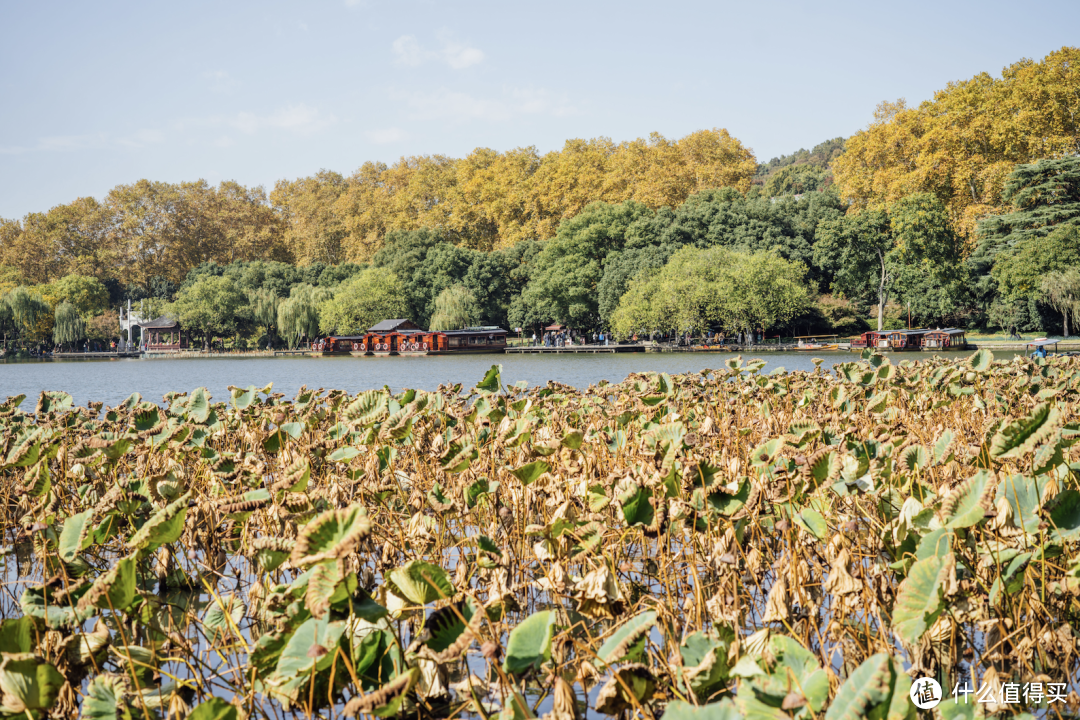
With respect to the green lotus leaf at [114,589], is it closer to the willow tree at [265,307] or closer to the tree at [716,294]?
the tree at [716,294]

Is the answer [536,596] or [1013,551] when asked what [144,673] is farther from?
[1013,551]

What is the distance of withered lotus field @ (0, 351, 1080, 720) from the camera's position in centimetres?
212

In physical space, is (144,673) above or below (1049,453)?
below

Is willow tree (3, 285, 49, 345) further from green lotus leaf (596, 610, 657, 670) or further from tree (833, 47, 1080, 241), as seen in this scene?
green lotus leaf (596, 610, 657, 670)

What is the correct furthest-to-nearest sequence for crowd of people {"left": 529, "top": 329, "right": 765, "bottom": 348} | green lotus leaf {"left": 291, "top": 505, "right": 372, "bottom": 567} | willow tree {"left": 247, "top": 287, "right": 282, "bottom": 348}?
willow tree {"left": 247, "top": 287, "right": 282, "bottom": 348}, crowd of people {"left": 529, "top": 329, "right": 765, "bottom": 348}, green lotus leaf {"left": 291, "top": 505, "right": 372, "bottom": 567}

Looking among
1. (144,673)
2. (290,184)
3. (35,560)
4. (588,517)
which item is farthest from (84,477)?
(290,184)

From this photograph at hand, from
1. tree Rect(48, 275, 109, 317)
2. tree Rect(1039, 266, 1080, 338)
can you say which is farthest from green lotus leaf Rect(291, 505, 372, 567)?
tree Rect(48, 275, 109, 317)

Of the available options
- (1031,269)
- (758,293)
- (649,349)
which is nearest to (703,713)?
(1031,269)

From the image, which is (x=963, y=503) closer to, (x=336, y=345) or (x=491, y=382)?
(x=491, y=382)

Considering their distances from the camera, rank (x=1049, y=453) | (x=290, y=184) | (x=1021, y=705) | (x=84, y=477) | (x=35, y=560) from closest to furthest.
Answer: (x=1021, y=705), (x=1049, y=453), (x=35, y=560), (x=84, y=477), (x=290, y=184)

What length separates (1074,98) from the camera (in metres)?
43.7

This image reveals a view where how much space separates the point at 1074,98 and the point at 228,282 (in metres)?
55.8

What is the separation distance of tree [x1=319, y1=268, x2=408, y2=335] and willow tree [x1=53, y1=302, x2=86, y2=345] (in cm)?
1856

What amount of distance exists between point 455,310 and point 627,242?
12.4 meters
